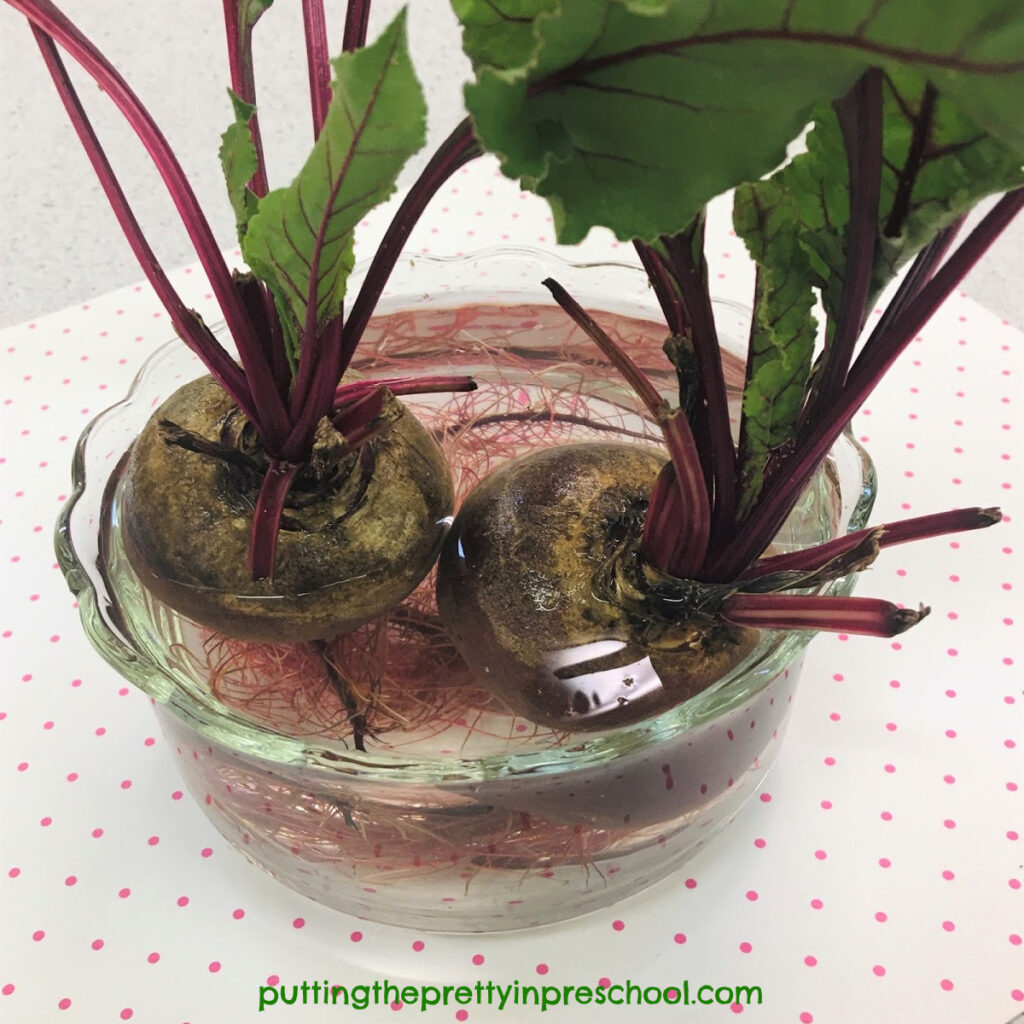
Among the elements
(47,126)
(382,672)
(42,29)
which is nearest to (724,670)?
(382,672)

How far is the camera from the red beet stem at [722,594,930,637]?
277mm

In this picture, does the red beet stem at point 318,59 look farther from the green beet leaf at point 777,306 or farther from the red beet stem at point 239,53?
the green beet leaf at point 777,306

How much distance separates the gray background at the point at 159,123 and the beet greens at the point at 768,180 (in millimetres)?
590

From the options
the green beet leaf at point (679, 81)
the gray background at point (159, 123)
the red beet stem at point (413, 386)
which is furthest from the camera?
the gray background at point (159, 123)

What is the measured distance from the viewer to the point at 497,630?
368 mm

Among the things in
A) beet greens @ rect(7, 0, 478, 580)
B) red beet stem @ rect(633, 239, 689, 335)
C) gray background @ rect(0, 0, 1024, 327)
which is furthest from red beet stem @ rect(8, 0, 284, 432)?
gray background @ rect(0, 0, 1024, 327)

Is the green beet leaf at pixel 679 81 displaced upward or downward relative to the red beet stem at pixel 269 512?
upward

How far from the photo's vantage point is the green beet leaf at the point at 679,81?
18 centimetres

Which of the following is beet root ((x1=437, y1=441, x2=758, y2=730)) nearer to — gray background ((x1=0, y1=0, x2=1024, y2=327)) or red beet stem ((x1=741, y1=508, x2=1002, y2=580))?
red beet stem ((x1=741, y1=508, x2=1002, y2=580))

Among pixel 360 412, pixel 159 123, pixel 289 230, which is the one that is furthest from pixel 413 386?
pixel 159 123

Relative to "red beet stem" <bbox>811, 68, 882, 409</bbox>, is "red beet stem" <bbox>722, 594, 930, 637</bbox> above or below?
below

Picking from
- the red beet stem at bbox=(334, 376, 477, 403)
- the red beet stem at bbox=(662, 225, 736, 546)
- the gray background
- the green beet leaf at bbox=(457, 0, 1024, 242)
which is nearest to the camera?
the green beet leaf at bbox=(457, 0, 1024, 242)

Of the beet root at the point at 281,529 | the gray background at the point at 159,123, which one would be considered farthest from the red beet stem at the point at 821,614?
the gray background at the point at 159,123

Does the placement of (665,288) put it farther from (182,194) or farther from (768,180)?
(182,194)
